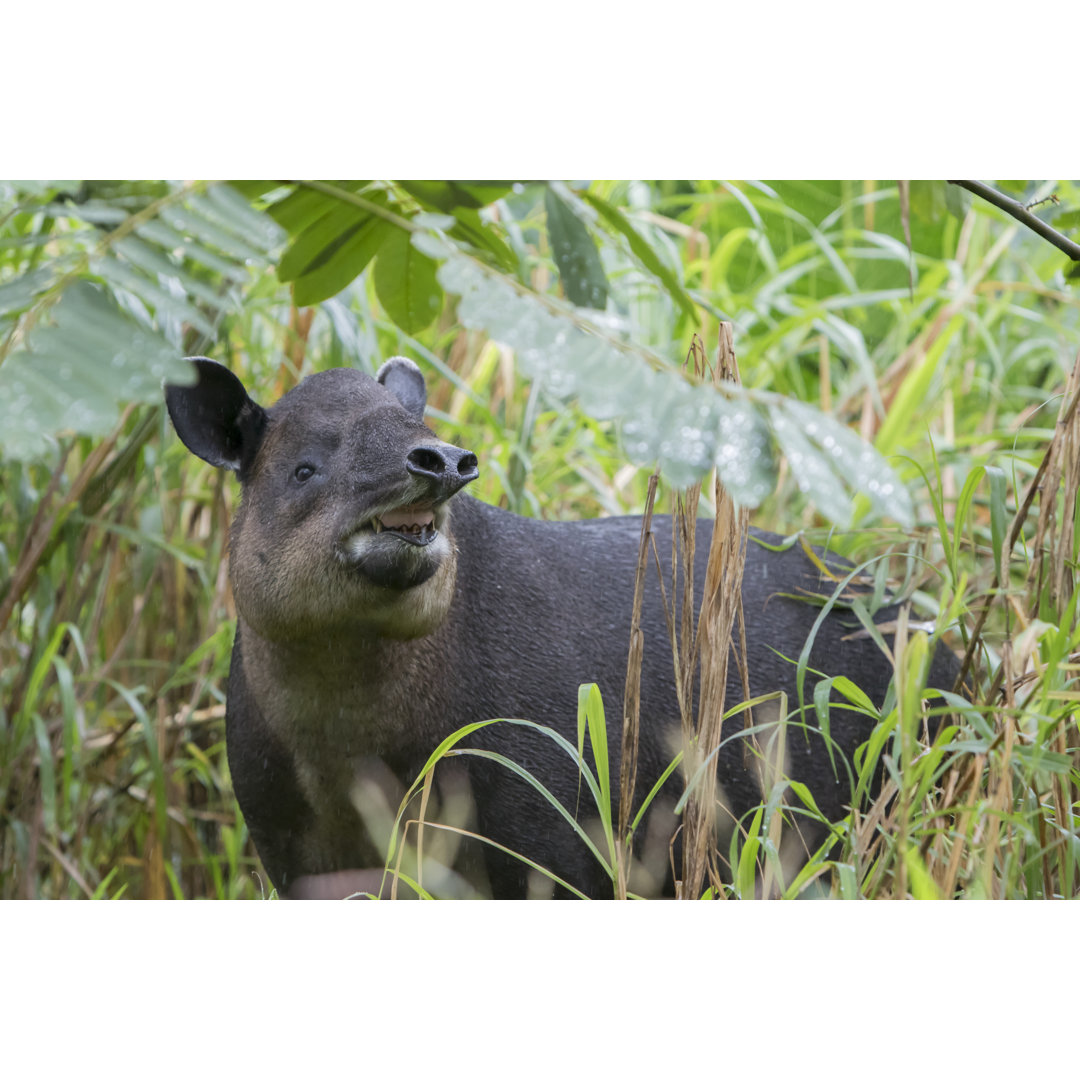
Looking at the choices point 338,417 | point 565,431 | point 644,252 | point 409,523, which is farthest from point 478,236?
point 565,431

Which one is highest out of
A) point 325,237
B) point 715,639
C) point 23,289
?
point 325,237

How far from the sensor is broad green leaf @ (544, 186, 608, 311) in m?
1.78

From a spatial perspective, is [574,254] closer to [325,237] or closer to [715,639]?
[325,237]

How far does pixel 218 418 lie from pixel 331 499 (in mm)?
377

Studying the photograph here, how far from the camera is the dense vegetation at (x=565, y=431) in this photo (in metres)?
1.26

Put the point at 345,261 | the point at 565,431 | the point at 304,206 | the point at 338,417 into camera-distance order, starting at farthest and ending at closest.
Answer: the point at 565,431
the point at 338,417
the point at 345,261
the point at 304,206

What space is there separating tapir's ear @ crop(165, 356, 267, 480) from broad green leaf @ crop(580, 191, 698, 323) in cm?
92

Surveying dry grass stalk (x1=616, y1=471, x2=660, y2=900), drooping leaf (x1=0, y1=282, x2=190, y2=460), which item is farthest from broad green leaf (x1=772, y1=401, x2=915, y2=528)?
dry grass stalk (x1=616, y1=471, x2=660, y2=900)

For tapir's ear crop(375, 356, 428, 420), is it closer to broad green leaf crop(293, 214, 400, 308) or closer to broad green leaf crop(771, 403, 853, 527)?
broad green leaf crop(293, 214, 400, 308)

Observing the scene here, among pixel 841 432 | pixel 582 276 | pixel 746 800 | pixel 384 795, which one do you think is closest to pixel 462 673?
pixel 384 795

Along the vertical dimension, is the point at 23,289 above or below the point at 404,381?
above

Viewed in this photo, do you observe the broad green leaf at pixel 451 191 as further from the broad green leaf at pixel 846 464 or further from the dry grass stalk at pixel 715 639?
the broad green leaf at pixel 846 464

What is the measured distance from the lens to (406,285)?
197cm

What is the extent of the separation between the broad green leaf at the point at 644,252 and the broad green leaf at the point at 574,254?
4 centimetres
